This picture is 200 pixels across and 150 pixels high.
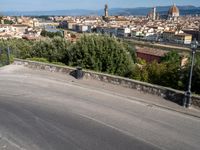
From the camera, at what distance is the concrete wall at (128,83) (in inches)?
473

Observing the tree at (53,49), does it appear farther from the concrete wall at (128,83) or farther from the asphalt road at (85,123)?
the asphalt road at (85,123)

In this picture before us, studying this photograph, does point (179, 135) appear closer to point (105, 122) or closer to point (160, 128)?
point (160, 128)

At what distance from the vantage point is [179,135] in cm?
889

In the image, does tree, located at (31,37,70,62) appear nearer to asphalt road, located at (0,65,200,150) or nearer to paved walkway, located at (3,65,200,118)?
paved walkway, located at (3,65,200,118)

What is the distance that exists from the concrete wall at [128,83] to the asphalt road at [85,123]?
1.17 metres

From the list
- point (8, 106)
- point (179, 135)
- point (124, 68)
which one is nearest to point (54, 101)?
point (8, 106)

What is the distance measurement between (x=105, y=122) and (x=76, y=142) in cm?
186

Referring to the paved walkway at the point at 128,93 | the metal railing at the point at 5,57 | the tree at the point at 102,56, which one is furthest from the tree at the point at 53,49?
the paved walkway at the point at 128,93

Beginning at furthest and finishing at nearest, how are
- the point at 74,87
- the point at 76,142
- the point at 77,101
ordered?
the point at 74,87, the point at 77,101, the point at 76,142

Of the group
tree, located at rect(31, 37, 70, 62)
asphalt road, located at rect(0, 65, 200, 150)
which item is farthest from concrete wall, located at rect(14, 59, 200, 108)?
tree, located at rect(31, 37, 70, 62)

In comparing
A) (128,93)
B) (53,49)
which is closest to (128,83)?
(128,93)

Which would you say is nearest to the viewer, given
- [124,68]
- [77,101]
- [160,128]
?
[160,128]

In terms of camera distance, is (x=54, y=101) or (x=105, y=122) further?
(x=54, y=101)

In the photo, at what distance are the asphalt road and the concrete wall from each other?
117 cm
